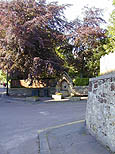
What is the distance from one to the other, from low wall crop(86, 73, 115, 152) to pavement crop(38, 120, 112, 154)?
0.80ft

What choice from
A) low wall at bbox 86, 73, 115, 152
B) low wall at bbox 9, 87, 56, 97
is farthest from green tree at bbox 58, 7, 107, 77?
low wall at bbox 86, 73, 115, 152

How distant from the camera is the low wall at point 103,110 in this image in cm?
466

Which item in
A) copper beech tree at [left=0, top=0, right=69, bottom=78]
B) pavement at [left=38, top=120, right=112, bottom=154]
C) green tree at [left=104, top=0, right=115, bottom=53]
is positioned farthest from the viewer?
green tree at [left=104, top=0, right=115, bottom=53]

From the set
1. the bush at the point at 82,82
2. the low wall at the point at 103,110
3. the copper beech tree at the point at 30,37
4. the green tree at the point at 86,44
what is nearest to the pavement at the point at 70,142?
the low wall at the point at 103,110

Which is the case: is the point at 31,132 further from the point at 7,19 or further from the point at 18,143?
the point at 7,19

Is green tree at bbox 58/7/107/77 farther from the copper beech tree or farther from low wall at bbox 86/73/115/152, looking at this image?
low wall at bbox 86/73/115/152

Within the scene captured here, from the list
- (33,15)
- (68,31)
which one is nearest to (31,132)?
(33,15)

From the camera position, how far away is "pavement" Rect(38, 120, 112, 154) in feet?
15.8

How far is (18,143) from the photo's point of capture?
5.75 meters

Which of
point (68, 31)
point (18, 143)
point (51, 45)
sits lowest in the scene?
point (18, 143)

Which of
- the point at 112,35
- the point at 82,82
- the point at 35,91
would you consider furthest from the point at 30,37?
the point at 112,35

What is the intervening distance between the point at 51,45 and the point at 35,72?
14.3ft

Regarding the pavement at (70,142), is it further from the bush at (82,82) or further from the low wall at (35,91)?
the low wall at (35,91)

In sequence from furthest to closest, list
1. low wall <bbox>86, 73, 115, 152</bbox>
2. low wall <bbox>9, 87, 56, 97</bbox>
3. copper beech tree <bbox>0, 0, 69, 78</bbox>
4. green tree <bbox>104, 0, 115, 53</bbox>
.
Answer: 1. low wall <bbox>9, 87, 56, 97</bbox>
2. green tree <bbox>104, 0, 115, 53</bbox>
3. copper beech tree <bbox>0, 0, 69, 78</bbox>
4. low wall <bbox>86, 73, 115, 152</bbox>
